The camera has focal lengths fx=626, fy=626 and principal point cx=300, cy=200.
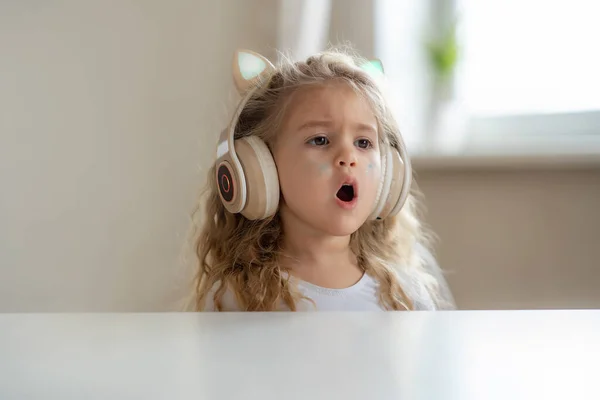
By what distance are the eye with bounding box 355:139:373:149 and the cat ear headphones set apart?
3 centimetres

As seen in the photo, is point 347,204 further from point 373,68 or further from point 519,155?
point 519,155

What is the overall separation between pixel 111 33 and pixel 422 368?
1876mm

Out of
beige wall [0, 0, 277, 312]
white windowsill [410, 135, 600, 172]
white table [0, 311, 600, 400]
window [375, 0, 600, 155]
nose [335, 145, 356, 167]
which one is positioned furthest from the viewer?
beige wall [0, 0, 277, 312]

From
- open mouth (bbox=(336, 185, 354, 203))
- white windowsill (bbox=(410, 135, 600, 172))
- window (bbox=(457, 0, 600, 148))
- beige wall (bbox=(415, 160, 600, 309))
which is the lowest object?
open mouth (bbox=(336, 185, 354, 203))

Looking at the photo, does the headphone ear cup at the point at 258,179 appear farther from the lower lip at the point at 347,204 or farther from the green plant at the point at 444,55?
Result: the green plant at the point at 444,55

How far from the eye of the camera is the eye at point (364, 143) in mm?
929

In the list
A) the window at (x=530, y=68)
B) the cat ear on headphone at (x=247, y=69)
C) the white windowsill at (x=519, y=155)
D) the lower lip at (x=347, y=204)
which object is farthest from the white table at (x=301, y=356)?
the window at (x=530, y=68)

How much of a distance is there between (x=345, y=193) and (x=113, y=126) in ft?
4.14

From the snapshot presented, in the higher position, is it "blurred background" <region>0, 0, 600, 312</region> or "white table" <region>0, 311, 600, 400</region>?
"blurred background" <region>0, 0, 600, 312</region>

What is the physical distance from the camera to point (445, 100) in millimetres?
1785

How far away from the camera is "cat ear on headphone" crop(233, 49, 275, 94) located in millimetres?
1024

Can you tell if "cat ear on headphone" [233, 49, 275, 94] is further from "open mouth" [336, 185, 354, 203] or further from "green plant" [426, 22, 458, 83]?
"green plant" [426, 22, 458, 83]

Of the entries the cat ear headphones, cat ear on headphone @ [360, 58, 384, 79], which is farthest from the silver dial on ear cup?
cat ear on headphone @ [360, 58, 384, 79]

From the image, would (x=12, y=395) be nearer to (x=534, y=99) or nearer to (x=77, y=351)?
(x=77, y=351)
